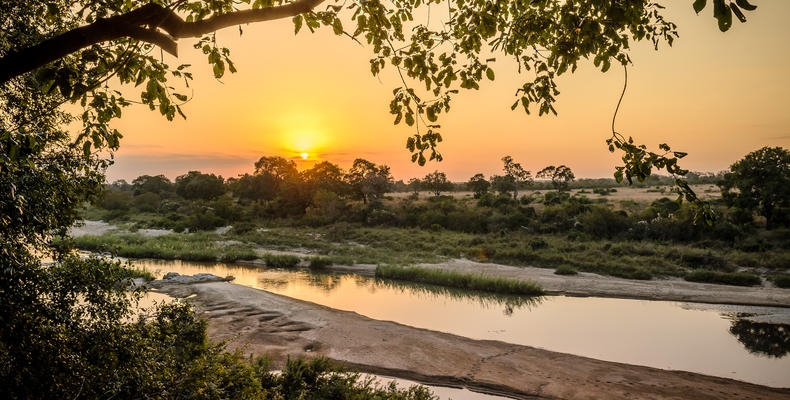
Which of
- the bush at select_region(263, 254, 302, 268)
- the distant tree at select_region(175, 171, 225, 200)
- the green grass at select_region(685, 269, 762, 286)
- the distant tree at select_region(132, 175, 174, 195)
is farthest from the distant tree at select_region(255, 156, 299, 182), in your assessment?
the green grass at select_region(685, 269, 762, 286)

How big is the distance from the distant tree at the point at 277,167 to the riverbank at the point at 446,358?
51594 millimetres

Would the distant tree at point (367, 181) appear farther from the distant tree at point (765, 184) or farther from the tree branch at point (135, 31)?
the tree branch at point (135, 31)

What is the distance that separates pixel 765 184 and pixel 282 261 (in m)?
34.7

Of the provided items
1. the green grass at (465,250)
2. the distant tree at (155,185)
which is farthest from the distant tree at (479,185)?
the distant tree at (155,185)

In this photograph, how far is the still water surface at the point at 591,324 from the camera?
43.5 feet

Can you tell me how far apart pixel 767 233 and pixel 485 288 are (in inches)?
836

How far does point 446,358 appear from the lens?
12.9 metres

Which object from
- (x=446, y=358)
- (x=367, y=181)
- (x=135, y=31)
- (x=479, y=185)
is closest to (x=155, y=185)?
(x=367, y=181)

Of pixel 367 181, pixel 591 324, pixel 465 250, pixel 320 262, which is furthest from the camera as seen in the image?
pixel 367 181

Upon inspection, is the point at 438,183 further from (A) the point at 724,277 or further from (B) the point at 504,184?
(A) the point at 724,277

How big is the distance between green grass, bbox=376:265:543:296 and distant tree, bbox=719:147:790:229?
70.1 feet

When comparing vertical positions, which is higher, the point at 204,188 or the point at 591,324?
the point at 204,188

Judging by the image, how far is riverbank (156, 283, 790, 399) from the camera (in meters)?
11.0

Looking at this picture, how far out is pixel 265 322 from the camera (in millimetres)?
16234
